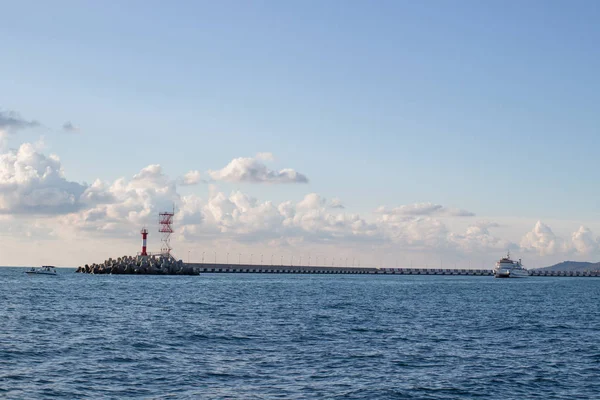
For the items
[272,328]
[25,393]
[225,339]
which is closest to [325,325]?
[272,328]

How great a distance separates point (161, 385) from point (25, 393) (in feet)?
20.2

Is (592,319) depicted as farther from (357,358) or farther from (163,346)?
(163,346)

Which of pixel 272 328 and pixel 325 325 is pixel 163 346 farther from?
pixel 325 325

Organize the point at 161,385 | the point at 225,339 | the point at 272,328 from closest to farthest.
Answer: the point at 161,385, the point at 225,339, the point at 272,328

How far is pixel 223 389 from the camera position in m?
31.5

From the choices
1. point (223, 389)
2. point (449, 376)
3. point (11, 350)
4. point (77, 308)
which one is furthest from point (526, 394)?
point (77, 308)

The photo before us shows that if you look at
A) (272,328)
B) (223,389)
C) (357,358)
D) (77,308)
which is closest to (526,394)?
(357,358)

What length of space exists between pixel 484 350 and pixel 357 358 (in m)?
10.2

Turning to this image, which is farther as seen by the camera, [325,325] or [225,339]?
[325,325]

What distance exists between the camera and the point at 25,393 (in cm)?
3042

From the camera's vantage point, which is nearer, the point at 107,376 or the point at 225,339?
the point at 107,376

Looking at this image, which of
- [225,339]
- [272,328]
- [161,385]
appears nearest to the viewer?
[161,385]

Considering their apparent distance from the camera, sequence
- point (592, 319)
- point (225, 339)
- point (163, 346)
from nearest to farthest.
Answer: point (163, 346)
point (225, 339)
point (592, 319)

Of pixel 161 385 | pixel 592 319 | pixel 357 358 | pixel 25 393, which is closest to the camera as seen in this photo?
pixel 25 393
